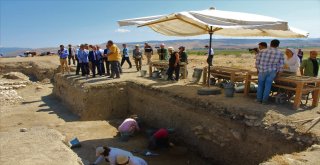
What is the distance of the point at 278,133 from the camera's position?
6848mm

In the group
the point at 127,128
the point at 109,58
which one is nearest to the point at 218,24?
the point at 127,128

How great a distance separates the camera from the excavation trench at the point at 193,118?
7.25 metres

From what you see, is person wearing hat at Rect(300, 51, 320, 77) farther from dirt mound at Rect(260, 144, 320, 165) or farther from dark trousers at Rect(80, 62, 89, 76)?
dark trousers at Rect(80, 62, 89, 76)

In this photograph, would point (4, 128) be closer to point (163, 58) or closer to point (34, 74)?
point (163, 58)

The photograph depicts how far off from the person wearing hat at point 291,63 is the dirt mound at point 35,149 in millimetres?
6161

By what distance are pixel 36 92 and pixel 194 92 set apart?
13.8 m

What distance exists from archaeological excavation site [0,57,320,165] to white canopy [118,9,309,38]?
2.07 m

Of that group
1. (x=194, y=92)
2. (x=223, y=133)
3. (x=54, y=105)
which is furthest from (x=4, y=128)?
(x=223, y=133)

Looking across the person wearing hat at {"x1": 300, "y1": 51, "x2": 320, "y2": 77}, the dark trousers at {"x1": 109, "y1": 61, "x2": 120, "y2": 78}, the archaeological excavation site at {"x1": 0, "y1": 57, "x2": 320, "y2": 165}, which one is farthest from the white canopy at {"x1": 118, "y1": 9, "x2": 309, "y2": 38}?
the dark trousers at {"x1": 109, "y1": 61, "x2": 120, "y2": 78}

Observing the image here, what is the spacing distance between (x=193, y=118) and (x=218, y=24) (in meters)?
3.11

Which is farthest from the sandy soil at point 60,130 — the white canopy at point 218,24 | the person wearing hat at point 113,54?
the white canopy at point 218,24

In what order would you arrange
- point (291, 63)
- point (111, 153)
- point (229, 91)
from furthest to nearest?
point (229, 91)
point (291, 63)
point (111, 153)

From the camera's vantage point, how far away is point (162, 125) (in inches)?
436

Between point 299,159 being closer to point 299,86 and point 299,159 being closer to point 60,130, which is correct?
point 299,86
